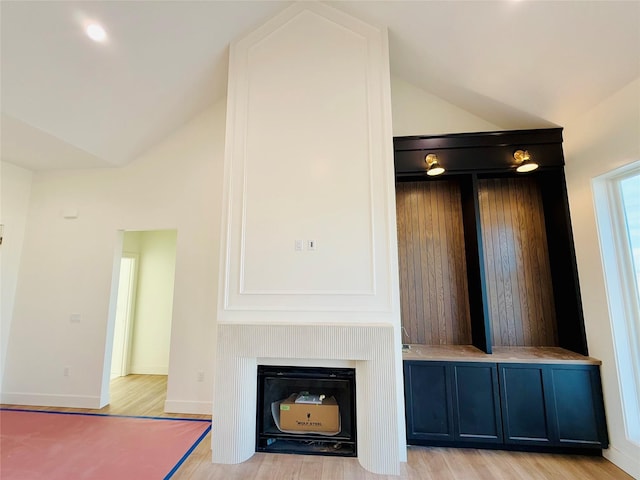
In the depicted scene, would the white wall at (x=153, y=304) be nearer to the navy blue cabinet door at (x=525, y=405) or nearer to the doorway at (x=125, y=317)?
the doorway at (x=125, y=317)

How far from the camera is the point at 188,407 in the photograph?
3.28 meters

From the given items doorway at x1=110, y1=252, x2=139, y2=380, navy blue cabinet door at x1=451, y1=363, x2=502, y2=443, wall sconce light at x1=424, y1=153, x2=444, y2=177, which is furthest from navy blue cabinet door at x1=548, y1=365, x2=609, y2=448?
doorway at x1=110, y1=252, x2=139, y2=380

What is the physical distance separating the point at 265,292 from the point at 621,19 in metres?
3.36

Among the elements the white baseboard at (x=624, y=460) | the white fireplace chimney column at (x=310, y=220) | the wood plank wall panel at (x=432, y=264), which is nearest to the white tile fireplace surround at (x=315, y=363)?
the white fireplace chimney column at (x=310, y=220)

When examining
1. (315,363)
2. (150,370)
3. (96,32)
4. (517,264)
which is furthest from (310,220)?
(150,370)

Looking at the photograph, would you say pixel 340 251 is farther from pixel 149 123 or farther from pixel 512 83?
pixel 149 123

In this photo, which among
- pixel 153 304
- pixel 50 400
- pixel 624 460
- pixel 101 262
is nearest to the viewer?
pixel 624 460

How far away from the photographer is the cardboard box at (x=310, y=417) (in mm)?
2535

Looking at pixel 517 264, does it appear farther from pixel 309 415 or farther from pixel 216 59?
pixel 216 59

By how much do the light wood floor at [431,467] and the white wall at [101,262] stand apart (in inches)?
45.5

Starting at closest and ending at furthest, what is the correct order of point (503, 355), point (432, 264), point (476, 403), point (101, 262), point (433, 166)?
point (476, 403) < point (503, 355) < point (433, 166) < point (432, 264) < point (101, 262)

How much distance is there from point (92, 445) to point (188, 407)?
88 cm

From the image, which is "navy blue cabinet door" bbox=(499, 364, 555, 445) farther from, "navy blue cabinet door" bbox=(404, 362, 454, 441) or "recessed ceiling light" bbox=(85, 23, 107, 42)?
"recessed ceiling light" bbox=(85, 23, 107, 42)

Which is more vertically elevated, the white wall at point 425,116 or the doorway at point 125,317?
the white wall at point 425,116
